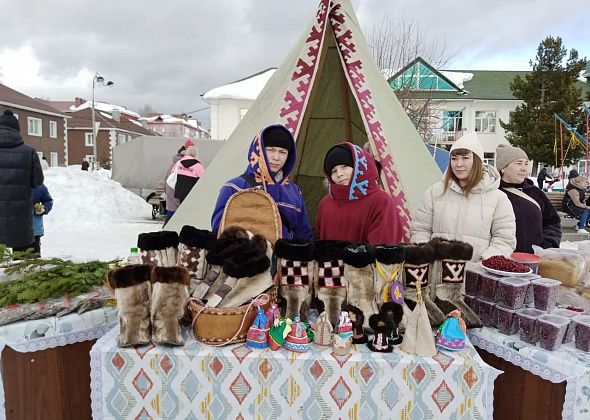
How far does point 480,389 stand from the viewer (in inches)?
66.2

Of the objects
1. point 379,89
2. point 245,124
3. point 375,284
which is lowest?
point 375,284

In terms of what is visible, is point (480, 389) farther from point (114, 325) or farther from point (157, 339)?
point (114, 325)

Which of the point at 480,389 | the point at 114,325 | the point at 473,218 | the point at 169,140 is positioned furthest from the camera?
the point at 169,140

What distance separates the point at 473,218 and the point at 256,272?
55.5 inches

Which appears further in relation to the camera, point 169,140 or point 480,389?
point 169,140

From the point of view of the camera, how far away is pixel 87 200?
33.3 feet

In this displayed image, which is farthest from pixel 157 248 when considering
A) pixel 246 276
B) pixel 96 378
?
pixel 96 378

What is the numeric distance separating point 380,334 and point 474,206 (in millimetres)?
1160

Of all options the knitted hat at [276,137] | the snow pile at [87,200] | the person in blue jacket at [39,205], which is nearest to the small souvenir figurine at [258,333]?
the knitted hat at [276,137]

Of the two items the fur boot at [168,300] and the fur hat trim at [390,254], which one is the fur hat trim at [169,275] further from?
the fur hat trim at [390,254]

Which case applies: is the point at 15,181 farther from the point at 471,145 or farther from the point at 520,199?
the point at 520,199

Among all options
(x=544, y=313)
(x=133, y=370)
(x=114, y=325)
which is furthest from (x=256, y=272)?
(x=544, y=313)

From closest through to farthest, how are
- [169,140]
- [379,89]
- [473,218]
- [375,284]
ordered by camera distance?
[375,284] → [473,218] → [379,89] → [169,140]

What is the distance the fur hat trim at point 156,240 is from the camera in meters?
2.07
